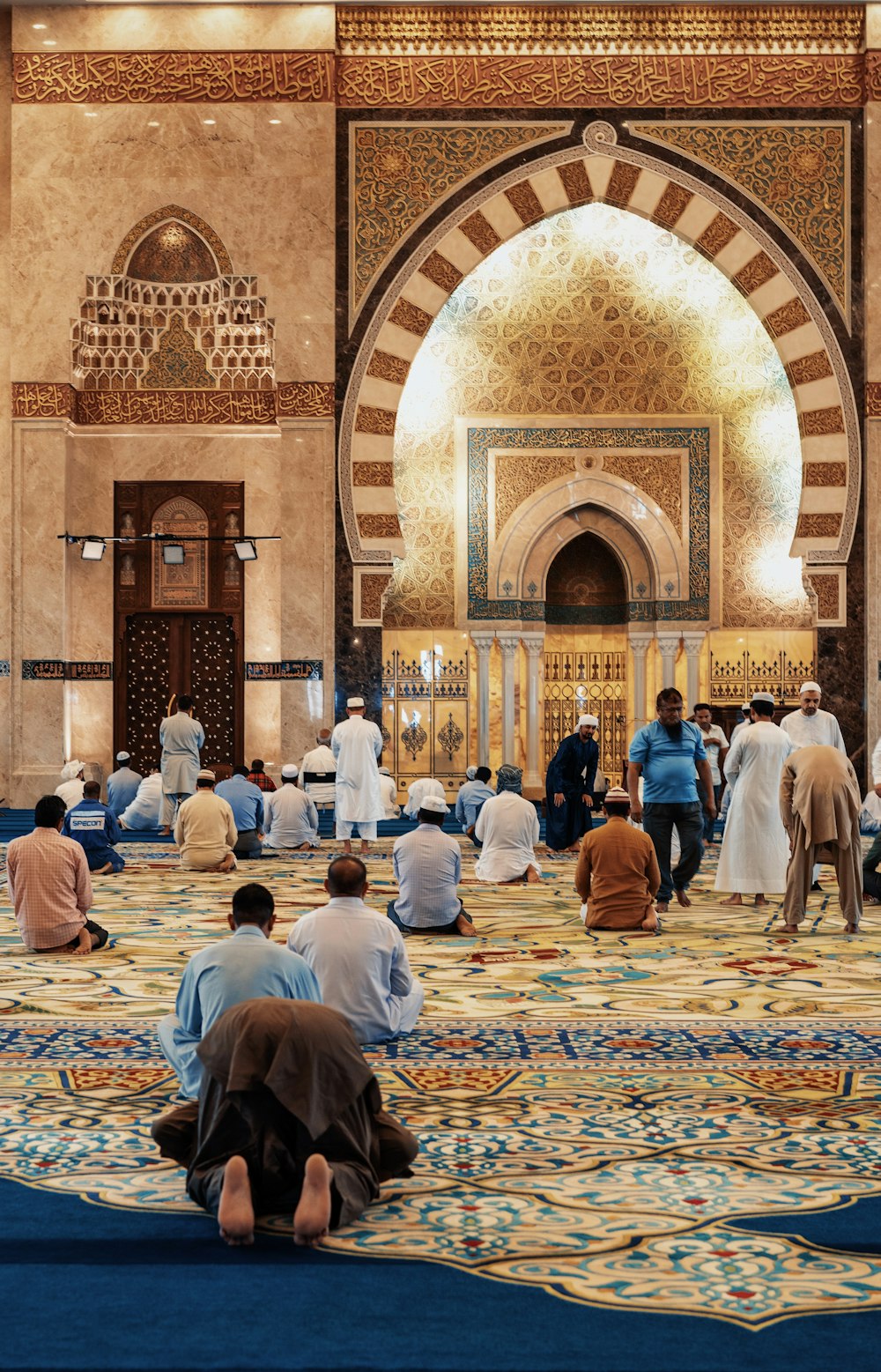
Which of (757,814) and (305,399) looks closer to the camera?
(757,814)

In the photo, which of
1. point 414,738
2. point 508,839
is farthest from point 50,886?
point 414,738

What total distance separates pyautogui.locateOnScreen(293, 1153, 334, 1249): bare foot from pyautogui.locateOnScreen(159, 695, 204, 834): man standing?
20.4 ft

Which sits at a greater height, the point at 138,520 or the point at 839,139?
the point at 839,139

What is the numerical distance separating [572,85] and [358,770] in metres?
4.43

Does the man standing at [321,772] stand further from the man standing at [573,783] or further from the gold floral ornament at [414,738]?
the gold floral ornament at [414,738]

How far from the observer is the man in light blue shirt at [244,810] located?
23.3 feet

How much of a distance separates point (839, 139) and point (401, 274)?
8.84 ft

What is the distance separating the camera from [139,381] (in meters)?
9.81

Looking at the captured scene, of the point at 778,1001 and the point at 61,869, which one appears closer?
the point at 778,1001

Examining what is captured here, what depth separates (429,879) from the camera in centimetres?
471

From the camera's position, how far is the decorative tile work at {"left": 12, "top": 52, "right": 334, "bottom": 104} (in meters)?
9.10

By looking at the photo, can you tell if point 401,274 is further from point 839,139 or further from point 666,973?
point 666,973

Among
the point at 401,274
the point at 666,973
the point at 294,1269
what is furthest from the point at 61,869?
the point at 401,274

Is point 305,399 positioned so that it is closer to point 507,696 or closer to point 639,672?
point 507,696
